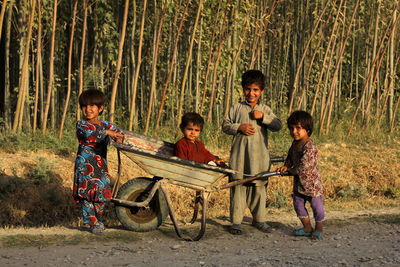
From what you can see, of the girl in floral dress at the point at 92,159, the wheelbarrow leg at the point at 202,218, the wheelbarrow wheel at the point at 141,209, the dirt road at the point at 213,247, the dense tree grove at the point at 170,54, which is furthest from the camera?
the dense tree grove at the point at 170,54

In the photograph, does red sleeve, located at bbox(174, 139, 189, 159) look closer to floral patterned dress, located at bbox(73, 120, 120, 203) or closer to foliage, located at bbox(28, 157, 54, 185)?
floral patterned dress, located at bbox(73, 120, 120, 203)

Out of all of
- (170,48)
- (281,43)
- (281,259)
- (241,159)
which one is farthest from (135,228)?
(281,43)

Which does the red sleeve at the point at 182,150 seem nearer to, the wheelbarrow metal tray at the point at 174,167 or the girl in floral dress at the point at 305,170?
the wheelbarrow metal tray at the point at 174,167

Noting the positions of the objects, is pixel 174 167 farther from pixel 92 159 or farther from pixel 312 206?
pixel 312 206

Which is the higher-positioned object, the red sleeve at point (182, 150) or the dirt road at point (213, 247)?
the red sleeve at point (182, 150)

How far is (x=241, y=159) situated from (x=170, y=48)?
458 cm

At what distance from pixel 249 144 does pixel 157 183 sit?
0.83 m

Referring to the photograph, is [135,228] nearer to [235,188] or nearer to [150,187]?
[150,187]

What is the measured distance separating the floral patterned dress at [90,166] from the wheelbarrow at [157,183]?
5.6 inches

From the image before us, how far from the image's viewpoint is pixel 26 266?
3.28 metres

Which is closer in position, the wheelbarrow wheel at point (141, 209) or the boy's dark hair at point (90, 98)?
the boy's dark hair at point (90, 98)

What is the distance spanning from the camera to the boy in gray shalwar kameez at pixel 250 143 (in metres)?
4.27

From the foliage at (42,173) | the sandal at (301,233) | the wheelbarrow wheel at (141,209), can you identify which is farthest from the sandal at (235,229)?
the foliage at (42,173)

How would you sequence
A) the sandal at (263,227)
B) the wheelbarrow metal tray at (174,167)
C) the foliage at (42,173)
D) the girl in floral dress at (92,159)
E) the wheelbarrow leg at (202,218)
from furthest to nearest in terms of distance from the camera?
the foliage at (42,173), the sandal at (263,227), the girl in floral dress at (92,159), the wheelbarrow leg at (202,218), the wheelbarrow metal tray at (174,167)
